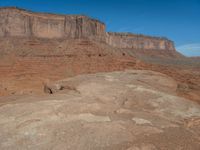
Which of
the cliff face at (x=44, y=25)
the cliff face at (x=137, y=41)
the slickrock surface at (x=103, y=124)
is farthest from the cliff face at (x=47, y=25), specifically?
the slickrock surface at (x=103, y=124)

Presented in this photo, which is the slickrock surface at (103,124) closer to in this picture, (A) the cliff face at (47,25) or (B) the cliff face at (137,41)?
(A) the cliff face at (47,25)

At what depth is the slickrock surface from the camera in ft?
9.04

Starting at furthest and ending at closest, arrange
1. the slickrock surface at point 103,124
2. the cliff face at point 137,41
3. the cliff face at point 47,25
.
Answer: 1. the cliff face at point 137,41
2. the cliff face at point 47,25
3. the slickrock surface at point 103,124

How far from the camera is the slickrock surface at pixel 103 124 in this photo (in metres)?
2.76

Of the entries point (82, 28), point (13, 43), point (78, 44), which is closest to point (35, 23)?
point (82, 28)

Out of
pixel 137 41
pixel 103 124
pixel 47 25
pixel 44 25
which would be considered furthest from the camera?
pixel 137 41

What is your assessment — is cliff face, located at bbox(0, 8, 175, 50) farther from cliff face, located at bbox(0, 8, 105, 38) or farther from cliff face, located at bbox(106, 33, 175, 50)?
cliff face, located at bbox(106, 33, 175, 50)

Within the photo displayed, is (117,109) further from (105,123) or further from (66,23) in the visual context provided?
(66,23)

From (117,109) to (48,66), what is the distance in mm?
21464

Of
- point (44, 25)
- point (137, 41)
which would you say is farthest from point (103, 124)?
point (137, 41)

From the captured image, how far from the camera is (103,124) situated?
10.8 ft

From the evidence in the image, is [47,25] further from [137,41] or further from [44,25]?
[137,41]

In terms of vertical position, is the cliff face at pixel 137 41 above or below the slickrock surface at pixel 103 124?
above

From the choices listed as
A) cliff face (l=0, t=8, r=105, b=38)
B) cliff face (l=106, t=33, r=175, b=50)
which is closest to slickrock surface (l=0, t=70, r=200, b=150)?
cliff face (l=0, t=8, r=105, b=38)
